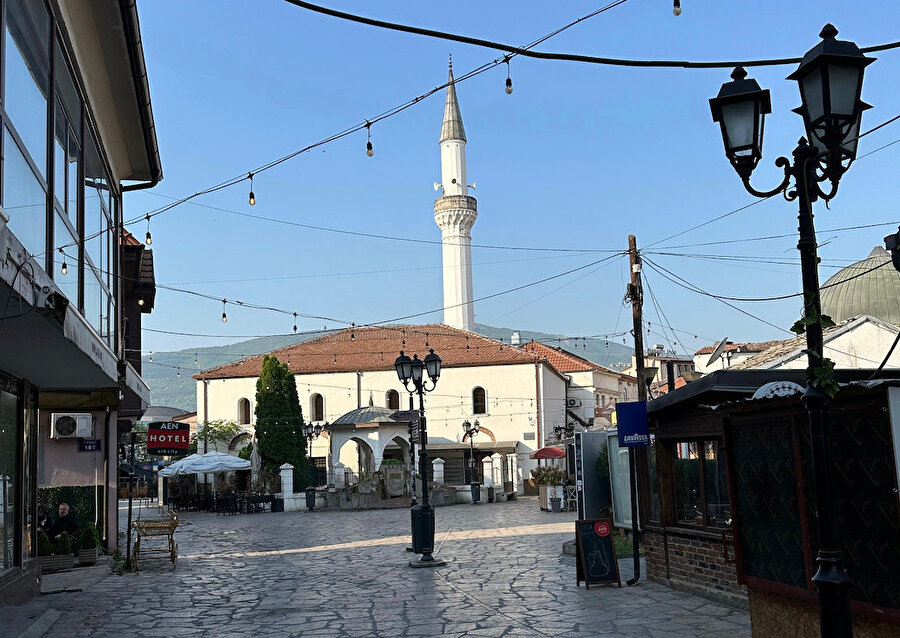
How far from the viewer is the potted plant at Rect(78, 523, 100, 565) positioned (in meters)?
17.1

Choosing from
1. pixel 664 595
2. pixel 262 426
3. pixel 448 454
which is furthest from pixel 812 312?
pixel 448 454

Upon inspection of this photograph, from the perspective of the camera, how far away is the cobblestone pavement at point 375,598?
10.2m

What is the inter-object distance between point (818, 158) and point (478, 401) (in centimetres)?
5129

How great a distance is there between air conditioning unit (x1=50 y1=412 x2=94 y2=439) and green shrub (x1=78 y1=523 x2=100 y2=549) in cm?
176

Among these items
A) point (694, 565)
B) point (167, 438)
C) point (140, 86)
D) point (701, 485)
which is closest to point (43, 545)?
point (167, 438)

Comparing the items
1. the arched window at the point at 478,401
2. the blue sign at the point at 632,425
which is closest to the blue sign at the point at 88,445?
the blue sign at the point at 632,425

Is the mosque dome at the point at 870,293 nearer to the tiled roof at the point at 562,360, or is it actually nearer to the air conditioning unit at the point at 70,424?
the air conditioning unit at the point at 70,424

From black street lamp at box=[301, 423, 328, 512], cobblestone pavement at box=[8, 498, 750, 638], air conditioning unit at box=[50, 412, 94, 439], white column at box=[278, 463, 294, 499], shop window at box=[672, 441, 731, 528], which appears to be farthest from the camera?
white column at box=[278, 463, 294, 499]

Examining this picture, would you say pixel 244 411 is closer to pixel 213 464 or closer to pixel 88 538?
pixel 213 464

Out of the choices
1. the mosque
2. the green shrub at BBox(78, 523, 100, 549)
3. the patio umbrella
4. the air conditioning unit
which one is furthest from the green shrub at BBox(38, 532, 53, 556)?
the mosque

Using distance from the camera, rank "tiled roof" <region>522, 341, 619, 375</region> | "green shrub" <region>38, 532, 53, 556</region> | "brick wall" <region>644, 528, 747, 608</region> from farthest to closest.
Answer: "tiled roof" <region>522, 341, 619, 375</region> → "green shrub" <region>38, 532, 53, 556</region> → "brick wall" <region>644, 528, 747, 608</region>

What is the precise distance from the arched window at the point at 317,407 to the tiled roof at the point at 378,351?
163 cm

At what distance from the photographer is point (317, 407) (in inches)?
2338

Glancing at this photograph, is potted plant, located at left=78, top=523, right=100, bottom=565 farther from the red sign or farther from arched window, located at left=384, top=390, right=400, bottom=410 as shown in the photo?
arched window, located at left=384, top=390, right=400, bottom=410
